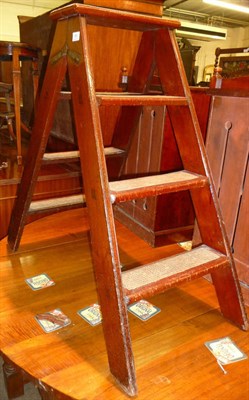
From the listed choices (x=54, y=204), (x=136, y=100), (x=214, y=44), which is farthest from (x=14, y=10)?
(x=136, y=100)

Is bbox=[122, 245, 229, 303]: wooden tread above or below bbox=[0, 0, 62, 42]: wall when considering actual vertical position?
below

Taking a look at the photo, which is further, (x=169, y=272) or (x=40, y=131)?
(x=40, y=131)

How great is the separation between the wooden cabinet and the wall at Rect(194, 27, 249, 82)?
12.2m

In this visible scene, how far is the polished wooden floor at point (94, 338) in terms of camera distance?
3.20ft

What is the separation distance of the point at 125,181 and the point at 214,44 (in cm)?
1367

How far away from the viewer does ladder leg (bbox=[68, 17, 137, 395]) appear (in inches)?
37.0

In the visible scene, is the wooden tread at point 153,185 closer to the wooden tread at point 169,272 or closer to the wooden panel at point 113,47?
the wooden tread at point 169,272

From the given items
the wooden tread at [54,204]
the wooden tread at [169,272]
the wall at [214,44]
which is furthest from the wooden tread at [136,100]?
the wall at [214,44]

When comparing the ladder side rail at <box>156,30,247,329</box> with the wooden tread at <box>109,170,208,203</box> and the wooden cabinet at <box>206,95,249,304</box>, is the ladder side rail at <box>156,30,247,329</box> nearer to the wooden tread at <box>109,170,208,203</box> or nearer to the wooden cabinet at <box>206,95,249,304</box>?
the wooden tread at <box>109,170,208,203</box>

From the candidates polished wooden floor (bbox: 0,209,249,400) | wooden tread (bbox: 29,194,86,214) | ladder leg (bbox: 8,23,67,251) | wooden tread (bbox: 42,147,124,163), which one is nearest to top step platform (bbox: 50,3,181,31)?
ladder leg (bbox: 8,23,67,251)

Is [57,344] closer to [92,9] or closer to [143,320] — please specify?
[143,320]

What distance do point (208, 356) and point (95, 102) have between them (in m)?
0.89

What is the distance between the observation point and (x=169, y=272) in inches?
43.5

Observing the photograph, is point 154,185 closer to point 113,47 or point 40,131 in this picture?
point 40,131
